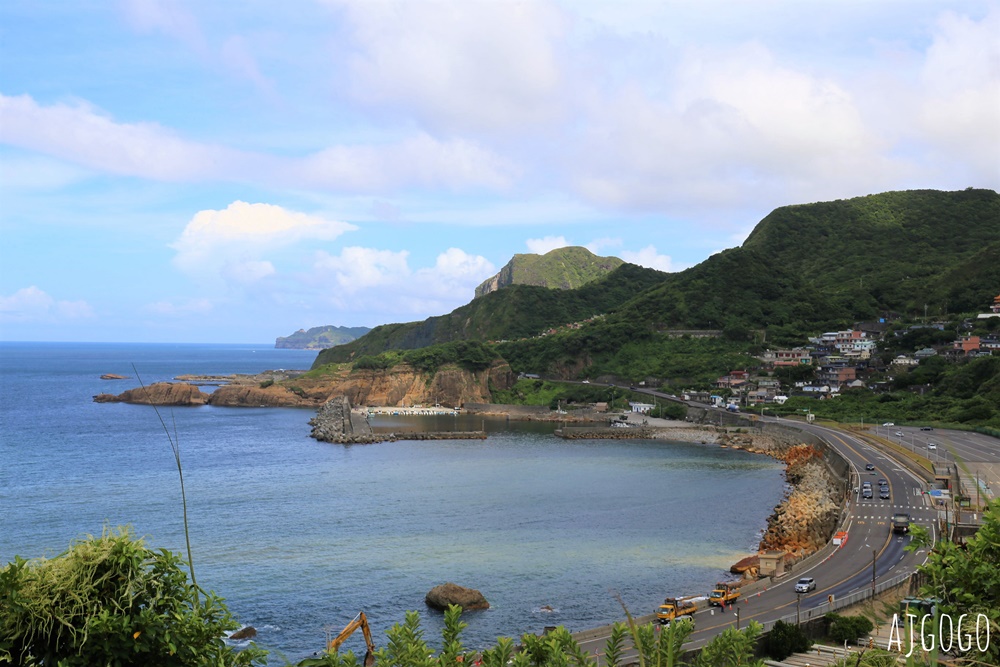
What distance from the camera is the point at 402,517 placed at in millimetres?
49781

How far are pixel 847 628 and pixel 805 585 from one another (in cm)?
640

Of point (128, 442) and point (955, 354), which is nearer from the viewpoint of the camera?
point (128, 442)

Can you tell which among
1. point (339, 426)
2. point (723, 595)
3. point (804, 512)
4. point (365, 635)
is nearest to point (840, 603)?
point (723, 595)

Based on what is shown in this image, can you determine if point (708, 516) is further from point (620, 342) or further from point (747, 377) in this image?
point (620, 342)

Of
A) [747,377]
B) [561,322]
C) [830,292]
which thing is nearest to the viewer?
[747,377]

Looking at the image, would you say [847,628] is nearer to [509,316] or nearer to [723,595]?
[723,595]

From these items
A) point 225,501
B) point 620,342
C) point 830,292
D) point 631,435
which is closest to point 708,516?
point 225,501

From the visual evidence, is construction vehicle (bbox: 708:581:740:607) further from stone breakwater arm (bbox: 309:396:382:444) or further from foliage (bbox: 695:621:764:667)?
stone breakwater arm (bbox: 309:396:382:444)

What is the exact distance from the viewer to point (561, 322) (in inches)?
7077

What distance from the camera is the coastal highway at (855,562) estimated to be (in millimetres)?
29719

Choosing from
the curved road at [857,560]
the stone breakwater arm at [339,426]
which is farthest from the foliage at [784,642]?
the stone breakwater arm at [339,426]

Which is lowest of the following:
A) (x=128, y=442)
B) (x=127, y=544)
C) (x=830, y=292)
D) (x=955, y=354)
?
(x=128, y=442)

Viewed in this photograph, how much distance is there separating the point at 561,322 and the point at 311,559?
143 metres

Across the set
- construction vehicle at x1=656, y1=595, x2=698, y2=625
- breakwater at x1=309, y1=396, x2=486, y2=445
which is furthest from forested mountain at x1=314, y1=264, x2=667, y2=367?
construction vehicle at x1=656, y1=595, x2=698, y2=625
